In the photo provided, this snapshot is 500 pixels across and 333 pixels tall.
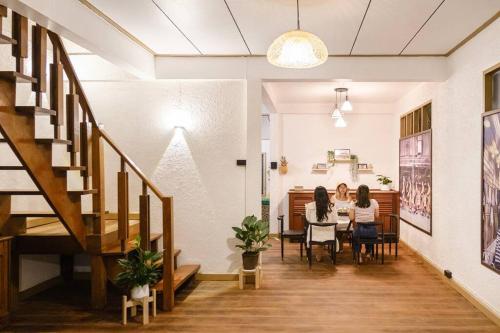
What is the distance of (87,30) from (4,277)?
2462 millimetres

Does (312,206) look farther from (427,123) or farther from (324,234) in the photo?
(427,123)

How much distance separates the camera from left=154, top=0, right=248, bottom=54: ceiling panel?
355cm

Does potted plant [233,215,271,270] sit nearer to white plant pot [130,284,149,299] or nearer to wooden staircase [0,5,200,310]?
wooden staircase [0,5,200,310]

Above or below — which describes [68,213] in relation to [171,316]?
Result: above

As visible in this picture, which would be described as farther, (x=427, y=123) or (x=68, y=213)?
(x=427, y=123)

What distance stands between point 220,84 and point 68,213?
2624mm

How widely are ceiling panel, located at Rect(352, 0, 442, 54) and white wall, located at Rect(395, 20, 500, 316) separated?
2.42ft

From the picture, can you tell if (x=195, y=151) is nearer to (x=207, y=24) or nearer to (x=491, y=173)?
(x=207, y=24)

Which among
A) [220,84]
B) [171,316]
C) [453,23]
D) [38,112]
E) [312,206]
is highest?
[453,23]

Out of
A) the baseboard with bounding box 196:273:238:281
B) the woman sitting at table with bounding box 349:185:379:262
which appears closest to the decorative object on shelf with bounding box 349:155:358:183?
the woman sitting at table with bounding box 349:185:379:262

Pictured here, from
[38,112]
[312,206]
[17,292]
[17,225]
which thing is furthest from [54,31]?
[312,206]

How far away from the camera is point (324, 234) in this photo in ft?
19.1

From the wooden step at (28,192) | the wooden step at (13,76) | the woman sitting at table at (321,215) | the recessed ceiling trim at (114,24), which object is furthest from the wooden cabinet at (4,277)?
the woman sitting at table at (321,215)

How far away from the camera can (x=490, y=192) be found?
151 inches
